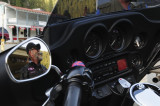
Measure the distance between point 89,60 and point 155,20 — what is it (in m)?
1.07

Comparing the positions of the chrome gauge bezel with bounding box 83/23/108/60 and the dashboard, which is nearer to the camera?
the dashboard

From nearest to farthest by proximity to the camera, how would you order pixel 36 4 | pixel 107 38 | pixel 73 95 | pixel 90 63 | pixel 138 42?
pixel 73 95, pixel 36 4, pixel 90 63, pixel 107 38, pixel 138 42

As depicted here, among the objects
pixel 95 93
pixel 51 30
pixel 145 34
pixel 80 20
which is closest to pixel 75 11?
pixel 80 20

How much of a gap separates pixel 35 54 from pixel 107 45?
100cm

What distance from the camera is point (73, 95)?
816 millimetres

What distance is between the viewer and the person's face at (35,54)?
1.09m

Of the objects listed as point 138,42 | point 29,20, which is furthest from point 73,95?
point 138,42

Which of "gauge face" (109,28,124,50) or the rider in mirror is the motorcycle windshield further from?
the rider in mirror

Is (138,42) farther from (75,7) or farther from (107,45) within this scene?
(75,7)

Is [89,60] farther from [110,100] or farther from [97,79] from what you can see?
[110,100]

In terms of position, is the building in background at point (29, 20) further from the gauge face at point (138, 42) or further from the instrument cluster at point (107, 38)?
the gauge face at point (138, 42)

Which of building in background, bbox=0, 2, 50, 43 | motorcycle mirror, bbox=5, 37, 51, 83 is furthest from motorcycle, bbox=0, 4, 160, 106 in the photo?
building in background, bbox=0, 2, 50, 43

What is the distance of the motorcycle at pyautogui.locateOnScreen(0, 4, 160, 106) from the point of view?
94 centimetres

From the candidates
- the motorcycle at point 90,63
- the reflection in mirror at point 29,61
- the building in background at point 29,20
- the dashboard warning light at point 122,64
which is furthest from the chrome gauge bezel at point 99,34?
the reflection in mirror at point 29,61
